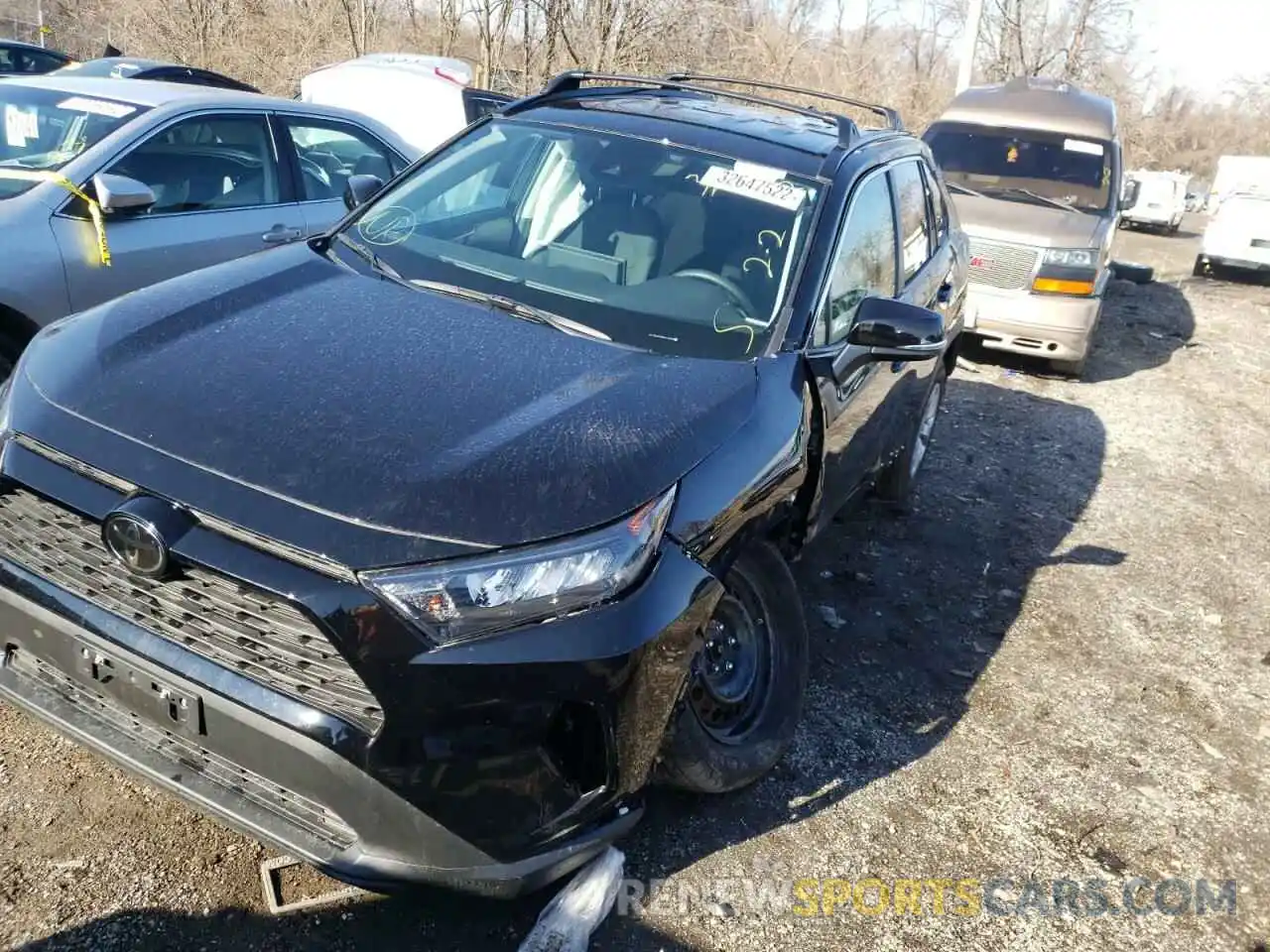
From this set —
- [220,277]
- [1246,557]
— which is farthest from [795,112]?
[1246,557]

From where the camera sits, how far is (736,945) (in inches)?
106

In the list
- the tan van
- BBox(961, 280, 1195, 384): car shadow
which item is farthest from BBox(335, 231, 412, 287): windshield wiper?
BBox(961, 280, 1195, 384): car shadow

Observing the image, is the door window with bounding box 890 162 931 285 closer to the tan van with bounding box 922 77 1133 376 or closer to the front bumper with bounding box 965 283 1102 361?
the front bumper with bounding box 965 283 1102 361

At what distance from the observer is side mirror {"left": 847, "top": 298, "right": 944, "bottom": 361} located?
11.2 feet

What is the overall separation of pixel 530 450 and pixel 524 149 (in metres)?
1.94

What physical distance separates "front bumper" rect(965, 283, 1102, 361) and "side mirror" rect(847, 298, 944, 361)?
17.4ft

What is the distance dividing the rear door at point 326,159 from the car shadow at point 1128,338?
17.2ft

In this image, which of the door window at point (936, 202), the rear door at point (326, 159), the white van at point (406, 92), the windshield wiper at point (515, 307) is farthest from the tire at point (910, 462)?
the white van at point (406, 92)

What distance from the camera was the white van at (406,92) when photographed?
1169cm

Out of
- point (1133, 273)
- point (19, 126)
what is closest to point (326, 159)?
point (19, 126)

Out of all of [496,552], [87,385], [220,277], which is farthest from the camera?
[220,277]

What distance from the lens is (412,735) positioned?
2.11m

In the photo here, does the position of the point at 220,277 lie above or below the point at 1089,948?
above

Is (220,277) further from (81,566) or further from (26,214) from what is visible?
Result: (26,214)
